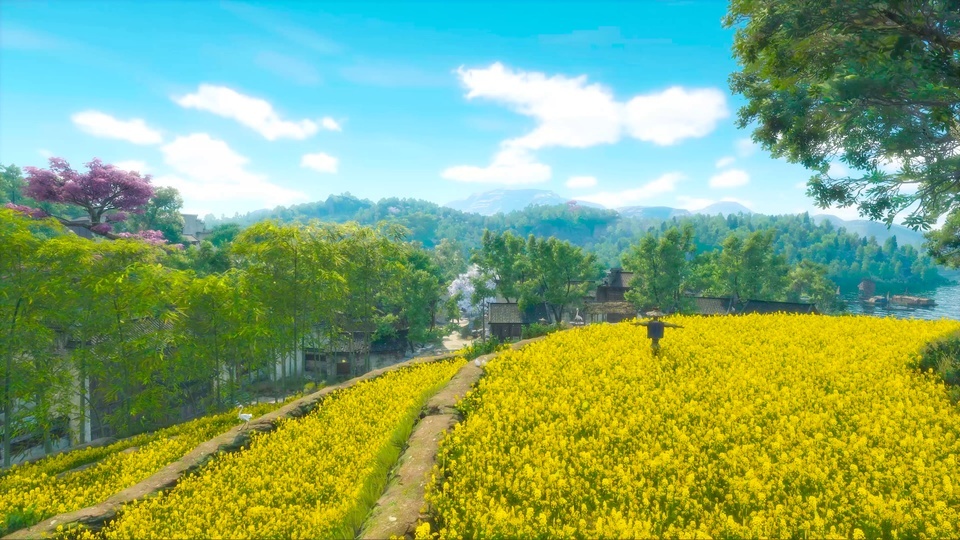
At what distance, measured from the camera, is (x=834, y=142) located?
11.7m

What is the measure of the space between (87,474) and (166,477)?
4200 millimetres

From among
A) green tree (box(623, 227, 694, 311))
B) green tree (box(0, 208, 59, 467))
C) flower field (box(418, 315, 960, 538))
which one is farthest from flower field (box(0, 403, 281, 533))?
green tree (box(623, 227, 694, 311))

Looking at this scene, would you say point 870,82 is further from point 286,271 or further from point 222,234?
point 222,234

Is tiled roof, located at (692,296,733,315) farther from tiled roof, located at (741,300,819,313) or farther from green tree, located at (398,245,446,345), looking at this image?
green tree, located at (398,245,446,345)

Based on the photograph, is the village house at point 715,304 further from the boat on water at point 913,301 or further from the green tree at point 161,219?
the boat on water at point 913,301

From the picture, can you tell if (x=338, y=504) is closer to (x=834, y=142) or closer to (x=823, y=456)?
(x=823, y=456)

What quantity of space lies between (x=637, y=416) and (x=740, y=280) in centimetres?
4256

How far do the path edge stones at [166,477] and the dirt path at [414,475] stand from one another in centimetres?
509

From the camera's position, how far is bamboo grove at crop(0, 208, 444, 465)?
14.4m

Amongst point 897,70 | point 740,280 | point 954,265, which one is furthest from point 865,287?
point 897,70

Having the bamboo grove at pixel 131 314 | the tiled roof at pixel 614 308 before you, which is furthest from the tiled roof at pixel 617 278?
the bamboo grove at pixel 131 314

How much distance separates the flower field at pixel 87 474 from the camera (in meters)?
9.21

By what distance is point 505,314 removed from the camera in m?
50.3

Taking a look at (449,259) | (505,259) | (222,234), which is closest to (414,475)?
(505,259)
